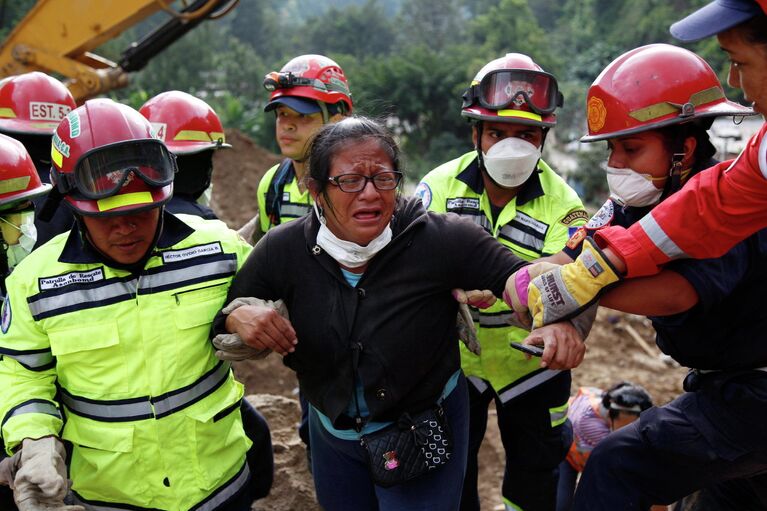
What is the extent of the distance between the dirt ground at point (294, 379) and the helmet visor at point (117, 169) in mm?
2566

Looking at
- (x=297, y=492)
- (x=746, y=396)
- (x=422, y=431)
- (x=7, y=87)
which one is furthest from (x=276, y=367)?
(x=746, y=396)

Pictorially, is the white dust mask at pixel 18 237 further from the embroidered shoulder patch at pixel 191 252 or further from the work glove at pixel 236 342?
Answer: the work glove at pixel 236 342

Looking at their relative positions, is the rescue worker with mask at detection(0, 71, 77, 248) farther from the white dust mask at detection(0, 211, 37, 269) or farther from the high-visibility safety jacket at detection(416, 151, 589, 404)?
the high-visibility safety jacket at detection(416, 151, 589, 404)

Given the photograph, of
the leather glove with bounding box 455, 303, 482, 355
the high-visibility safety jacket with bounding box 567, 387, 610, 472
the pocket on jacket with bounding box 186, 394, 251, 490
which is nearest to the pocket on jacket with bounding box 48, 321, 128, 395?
the pocket on jacket with bounding box 186, 394, 251, 490

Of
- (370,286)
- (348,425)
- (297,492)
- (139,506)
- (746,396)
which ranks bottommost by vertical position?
(297,492)

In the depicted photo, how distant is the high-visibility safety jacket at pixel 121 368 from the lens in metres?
2.57

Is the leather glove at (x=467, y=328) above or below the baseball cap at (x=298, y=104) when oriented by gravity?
below

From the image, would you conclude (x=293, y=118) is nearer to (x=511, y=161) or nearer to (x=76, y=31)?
(x=511, y=161)

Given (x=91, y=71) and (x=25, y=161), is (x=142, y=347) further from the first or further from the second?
(x=91, y=71)

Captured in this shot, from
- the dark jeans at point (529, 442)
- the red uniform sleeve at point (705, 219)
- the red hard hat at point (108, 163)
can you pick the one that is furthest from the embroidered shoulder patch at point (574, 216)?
the red hard hat at point (108, 163)

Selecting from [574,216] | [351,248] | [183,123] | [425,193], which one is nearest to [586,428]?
[574,216]

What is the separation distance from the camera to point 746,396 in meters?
2.59

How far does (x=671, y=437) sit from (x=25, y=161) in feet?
10.1

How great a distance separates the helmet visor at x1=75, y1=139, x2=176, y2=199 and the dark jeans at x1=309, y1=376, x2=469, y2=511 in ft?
3.90
